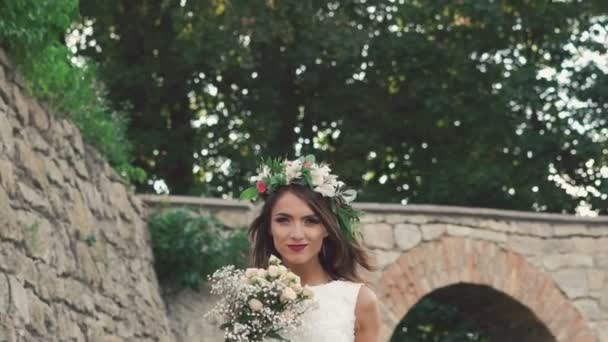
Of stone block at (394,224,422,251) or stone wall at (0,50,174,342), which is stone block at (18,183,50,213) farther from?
stone block at (394,224,422,251)

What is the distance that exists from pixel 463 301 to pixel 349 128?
440cm

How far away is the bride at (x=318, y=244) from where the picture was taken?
139 inches

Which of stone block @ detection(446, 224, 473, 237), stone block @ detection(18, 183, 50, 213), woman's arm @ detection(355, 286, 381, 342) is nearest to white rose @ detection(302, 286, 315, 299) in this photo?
woman's arm @ detection(355, 286, 381, 342)

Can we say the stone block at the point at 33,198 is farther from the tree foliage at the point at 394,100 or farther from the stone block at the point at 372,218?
the tree foliage at the point at 394,100

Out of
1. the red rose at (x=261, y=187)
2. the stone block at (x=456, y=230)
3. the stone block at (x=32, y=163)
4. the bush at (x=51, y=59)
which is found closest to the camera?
the red rose at (x=261, y=187)

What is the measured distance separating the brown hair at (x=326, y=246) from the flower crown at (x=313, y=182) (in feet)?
0.07

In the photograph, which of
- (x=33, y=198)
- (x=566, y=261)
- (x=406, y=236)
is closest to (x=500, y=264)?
(x=566, y=261)

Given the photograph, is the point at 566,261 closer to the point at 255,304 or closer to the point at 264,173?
the point at 264,173

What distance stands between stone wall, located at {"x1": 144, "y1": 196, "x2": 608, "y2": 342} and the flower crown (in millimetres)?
6694

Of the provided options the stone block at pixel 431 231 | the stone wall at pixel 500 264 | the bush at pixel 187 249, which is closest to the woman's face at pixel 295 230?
the bush at pixel 187 249

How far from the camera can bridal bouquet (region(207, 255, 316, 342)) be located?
3311 millimetres

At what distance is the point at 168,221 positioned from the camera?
959 centimetres

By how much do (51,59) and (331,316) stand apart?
379 cm

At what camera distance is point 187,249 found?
9.55m
